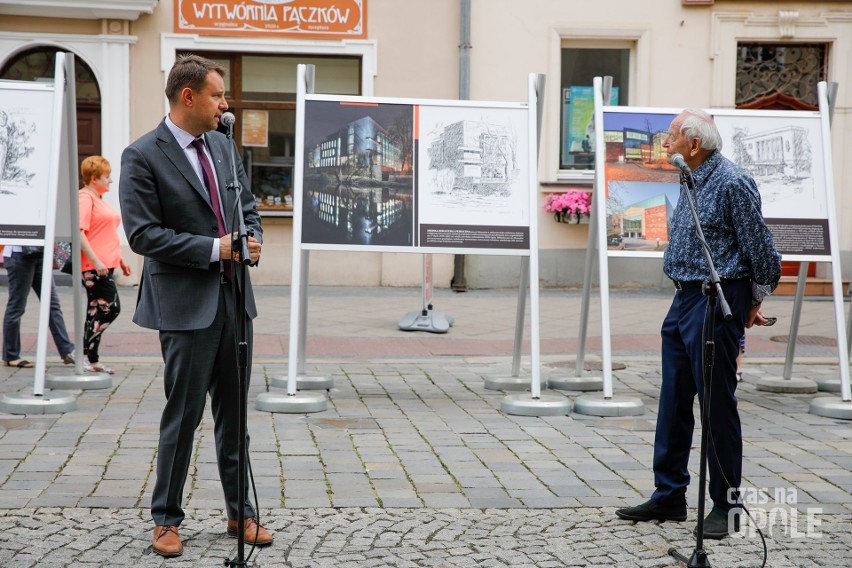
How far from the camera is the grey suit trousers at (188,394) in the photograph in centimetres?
439

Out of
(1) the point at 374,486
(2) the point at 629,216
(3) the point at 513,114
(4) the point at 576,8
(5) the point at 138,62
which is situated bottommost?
(1) the point at 374,486

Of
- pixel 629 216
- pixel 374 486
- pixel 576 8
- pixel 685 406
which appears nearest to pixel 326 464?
pixel 374 486

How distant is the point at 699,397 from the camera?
15.9 feet

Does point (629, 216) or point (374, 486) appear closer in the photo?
point (374, 486)

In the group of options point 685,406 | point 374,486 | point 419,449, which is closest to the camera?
point 685,406

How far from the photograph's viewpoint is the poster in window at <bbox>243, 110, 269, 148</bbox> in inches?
611

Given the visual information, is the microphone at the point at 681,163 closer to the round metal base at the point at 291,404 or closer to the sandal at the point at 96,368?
the round metal base at the point at 291,404

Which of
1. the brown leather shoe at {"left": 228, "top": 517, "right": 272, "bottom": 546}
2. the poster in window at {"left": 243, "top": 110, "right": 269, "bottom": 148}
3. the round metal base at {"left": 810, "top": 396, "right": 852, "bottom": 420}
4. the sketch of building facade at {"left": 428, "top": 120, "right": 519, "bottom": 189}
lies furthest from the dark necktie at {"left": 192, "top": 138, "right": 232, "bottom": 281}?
the poster in window at {"left": 243, "top": 110, "right": 269, "bottom": 148}

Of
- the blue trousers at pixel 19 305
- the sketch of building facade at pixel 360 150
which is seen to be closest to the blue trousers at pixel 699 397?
the sketch of building facade at pixel 360 150

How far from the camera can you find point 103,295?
847cm

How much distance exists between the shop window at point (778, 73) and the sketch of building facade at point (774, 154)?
336 inches

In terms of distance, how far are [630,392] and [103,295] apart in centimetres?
418

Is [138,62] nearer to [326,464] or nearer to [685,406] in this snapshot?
[326,464]

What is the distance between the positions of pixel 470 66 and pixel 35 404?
982 cm
